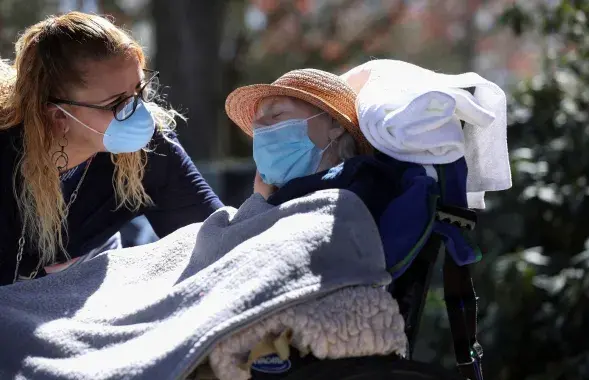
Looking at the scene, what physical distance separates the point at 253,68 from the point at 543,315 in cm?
944

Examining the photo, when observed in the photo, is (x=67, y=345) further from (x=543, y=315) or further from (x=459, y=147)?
(x=543, y=315)

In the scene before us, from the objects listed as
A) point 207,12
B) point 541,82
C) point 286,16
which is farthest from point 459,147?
point 286,16

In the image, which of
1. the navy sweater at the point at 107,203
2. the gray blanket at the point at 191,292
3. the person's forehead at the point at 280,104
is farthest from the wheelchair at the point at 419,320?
the navy sweater at the point at 107,203

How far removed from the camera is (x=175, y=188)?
9.25ft

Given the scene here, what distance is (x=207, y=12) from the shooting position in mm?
7992

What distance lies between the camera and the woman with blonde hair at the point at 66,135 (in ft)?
8.27

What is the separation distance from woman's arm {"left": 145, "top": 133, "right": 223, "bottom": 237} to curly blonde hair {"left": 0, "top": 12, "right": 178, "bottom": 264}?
31 centimetres

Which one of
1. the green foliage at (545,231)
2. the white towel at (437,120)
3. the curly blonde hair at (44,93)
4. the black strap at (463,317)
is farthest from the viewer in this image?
the green foliage at (545,231)

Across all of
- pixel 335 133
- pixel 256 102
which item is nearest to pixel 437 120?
pixel 335 133

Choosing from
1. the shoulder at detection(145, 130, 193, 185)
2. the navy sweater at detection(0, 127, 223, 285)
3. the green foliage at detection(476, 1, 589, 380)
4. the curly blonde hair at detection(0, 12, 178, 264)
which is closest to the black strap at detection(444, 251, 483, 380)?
the navy sweater at detection(0, 127, 223, 285)

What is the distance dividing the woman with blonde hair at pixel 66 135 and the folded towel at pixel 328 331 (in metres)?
0.91

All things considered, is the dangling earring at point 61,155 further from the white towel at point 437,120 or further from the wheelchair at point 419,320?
the wheelchair at point 419,320

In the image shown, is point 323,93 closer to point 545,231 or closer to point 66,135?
point 66,135

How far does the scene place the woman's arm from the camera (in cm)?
280
